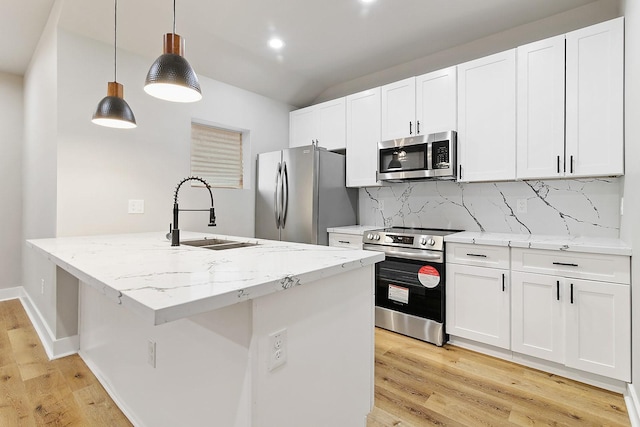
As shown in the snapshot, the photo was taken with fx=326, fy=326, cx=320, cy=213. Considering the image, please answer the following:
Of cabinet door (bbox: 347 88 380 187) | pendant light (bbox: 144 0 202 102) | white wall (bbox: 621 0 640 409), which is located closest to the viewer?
pendant light (bbox: 144 0 202 102)

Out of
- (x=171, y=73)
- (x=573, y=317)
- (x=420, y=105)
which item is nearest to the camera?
(x=171, y=73)

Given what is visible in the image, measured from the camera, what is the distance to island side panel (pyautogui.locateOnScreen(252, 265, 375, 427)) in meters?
1.08

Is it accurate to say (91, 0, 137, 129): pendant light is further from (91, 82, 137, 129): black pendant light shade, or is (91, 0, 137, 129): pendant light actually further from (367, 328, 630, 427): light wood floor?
(367, 328, 630, 427): light wood floor

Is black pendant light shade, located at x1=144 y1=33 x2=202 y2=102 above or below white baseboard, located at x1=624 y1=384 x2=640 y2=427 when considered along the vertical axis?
above

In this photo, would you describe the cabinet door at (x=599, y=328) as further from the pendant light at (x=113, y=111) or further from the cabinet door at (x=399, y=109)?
the pendant light at (x=113, y=111)

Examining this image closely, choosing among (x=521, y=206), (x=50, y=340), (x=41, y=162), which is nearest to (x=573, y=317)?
(x=521, y=206)

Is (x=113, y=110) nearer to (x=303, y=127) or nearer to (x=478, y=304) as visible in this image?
(x=303, y=127)

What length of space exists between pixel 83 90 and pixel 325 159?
2.21 metres

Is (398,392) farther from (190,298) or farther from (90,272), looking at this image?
(90,272)

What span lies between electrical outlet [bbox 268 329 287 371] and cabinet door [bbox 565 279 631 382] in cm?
205

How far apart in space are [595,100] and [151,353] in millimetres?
3210

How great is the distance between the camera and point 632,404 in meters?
1.83

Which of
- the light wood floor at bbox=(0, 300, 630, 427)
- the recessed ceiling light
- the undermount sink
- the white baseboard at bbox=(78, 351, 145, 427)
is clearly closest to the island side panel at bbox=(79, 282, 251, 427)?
the white baseboard at bbox=(78, 351, 145, 427)

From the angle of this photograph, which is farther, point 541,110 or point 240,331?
point 541,110
